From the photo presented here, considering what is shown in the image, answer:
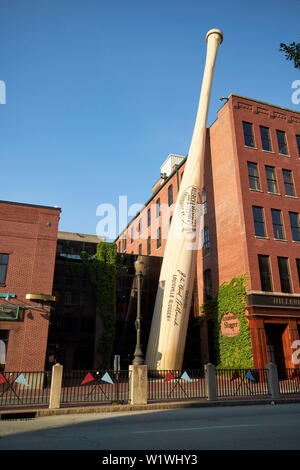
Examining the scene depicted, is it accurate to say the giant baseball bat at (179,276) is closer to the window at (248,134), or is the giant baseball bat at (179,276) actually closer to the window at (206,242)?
the window at (248,134)

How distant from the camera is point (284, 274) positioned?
24281 millimetres

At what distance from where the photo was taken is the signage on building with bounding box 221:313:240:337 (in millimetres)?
22781

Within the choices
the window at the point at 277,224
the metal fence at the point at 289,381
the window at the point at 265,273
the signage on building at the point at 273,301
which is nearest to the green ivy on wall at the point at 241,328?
the signage on building at the point at 273,301

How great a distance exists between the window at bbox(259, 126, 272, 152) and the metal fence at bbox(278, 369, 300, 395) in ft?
55.2

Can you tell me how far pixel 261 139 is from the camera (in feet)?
90.4

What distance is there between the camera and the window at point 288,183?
27062 millimetres

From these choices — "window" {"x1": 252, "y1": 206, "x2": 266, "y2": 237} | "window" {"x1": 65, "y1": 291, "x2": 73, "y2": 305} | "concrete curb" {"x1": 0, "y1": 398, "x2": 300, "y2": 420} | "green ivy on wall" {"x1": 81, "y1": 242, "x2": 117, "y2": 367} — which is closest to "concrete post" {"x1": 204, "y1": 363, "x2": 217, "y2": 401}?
"concrete curb" {"x1": 0, "y1": 398, "x2": 300, "y2": 420}

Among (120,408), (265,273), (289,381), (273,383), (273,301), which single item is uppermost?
(265,273)

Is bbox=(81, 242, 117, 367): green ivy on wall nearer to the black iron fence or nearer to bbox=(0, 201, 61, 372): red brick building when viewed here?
the black iron fence

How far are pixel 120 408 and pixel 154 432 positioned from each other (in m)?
4.97

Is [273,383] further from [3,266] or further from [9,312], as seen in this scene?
[3,266]

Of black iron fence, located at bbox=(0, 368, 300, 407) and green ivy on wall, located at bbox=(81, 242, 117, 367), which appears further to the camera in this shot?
green ivy on wall, located at bbox=(81, 242, 117, 367)

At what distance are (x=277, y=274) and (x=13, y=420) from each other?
1893 centimetres

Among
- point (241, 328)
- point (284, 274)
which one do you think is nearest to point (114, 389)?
point (241, 328)
